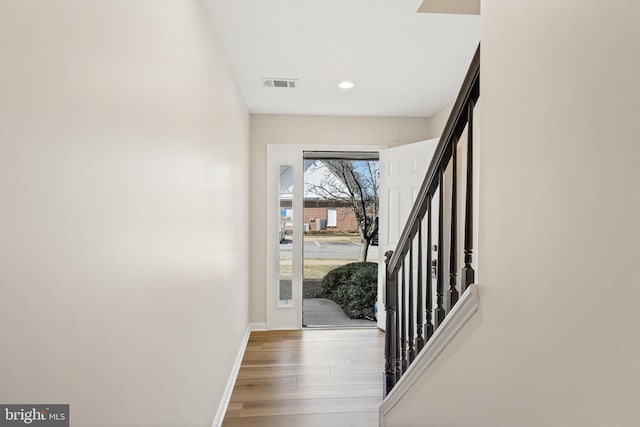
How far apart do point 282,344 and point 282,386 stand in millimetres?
846

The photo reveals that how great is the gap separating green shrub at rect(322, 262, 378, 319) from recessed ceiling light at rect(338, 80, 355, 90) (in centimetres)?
283

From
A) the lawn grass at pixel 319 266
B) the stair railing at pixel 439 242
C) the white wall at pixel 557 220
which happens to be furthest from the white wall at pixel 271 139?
the white wall at pixel 557 220

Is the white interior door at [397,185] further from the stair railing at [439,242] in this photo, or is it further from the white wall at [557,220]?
the white wall at [557,220]

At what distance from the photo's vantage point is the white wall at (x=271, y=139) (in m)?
4.00

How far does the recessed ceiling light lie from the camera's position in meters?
2.98

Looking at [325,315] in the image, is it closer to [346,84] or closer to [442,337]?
[346,84]

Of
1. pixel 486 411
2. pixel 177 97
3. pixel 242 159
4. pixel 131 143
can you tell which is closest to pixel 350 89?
pixel 242 159

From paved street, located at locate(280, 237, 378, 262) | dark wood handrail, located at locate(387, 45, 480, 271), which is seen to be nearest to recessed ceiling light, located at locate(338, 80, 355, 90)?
dark wood handrail, located at locate(387, 45, 480, 271)

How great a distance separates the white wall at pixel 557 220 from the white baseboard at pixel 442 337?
0.14ft

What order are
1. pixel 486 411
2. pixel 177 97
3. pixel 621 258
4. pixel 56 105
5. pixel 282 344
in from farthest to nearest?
1. pixel 282 344
2. pixel 177 97
3. pixel 486 411
4. pixel 56 105
5. pixel 621 258

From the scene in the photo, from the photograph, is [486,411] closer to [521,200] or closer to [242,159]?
[521,200]

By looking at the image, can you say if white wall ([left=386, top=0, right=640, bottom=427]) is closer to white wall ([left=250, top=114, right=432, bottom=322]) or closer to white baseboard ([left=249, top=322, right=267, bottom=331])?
white wall ([left=250, top=114, right=432, bottom=322])

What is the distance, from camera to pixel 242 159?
3340 mm

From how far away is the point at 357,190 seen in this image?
5555mm
